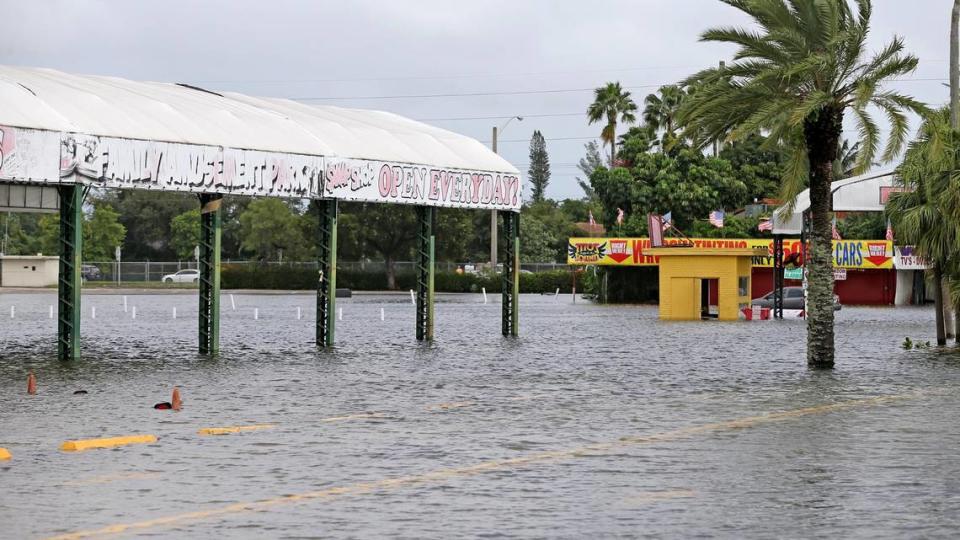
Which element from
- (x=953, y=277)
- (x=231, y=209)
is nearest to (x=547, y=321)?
(x=953, y=277)

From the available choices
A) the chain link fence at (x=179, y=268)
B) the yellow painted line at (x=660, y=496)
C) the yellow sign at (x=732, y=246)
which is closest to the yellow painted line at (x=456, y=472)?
the yellow painted line at (x=660, y=496)

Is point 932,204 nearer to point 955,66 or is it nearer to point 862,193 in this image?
point 955,66

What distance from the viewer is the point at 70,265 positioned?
31.3 m

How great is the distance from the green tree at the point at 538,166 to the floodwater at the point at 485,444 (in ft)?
473

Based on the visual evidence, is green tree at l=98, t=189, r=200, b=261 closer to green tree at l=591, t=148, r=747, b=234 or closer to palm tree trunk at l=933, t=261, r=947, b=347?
green tree at l=591, t=148, r=747, b=234

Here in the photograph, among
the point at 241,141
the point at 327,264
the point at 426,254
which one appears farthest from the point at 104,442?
the point at 426,254

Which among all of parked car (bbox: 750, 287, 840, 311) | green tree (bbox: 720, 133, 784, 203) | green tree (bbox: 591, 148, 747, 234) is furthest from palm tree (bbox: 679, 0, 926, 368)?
green tree (bbox: 720, 133, 784, 203)

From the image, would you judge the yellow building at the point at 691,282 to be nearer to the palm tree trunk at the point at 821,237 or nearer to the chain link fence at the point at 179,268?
the palm tree trunk at the point at 821,237

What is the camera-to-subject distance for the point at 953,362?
34.9 metres

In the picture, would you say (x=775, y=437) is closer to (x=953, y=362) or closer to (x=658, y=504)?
(x=658, y=504)

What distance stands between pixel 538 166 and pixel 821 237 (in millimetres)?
151139

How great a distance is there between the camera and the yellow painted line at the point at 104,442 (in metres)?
17.5

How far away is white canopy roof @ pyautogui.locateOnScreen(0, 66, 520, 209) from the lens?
102ft

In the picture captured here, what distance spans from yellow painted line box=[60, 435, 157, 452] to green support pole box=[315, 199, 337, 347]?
19612 millimetres
